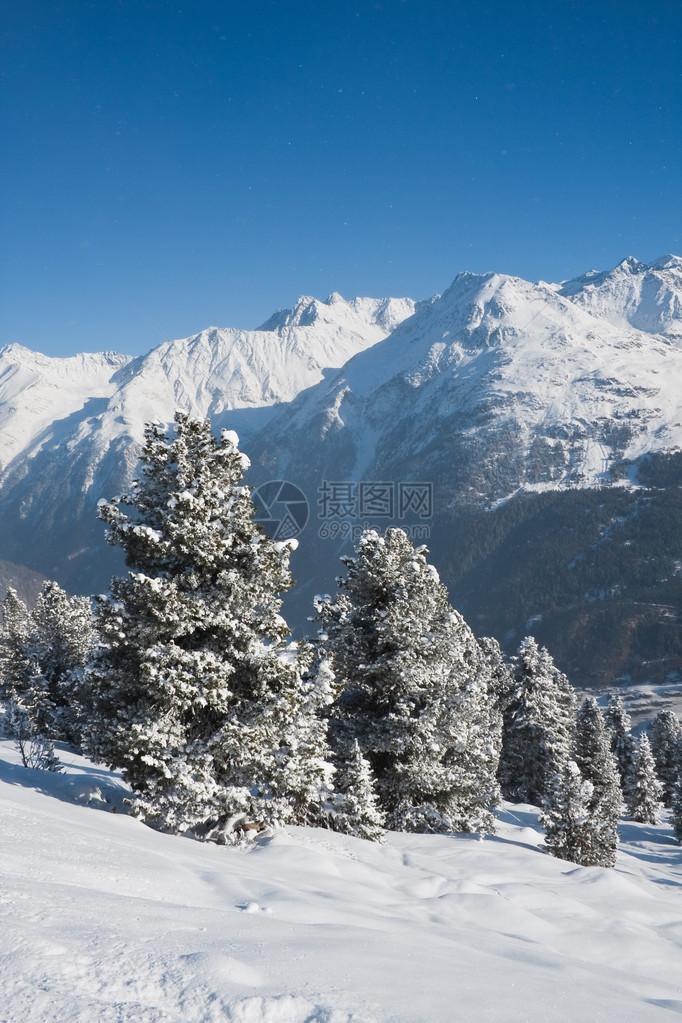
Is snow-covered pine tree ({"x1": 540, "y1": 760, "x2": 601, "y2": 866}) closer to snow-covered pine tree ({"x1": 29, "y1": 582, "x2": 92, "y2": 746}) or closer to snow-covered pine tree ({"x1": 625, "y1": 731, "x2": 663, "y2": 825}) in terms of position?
snow-covered pine tree ({"x1": 29, "y1": 582, "x2": 92, "y2": 746})

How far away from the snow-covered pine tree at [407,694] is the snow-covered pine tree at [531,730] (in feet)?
71.5

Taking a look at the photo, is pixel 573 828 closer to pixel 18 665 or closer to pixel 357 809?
pixel 357 809

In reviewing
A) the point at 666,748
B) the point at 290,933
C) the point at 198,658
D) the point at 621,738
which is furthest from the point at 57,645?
the point at 666,748

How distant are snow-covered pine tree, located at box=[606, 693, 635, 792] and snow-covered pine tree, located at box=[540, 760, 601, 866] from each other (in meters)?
43.4

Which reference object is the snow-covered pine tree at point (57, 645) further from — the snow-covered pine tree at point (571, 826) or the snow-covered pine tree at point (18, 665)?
the snow-covered pine tree at point (571, 826)

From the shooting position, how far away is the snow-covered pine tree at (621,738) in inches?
2296

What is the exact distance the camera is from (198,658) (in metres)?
11.1

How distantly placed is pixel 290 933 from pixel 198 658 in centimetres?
638

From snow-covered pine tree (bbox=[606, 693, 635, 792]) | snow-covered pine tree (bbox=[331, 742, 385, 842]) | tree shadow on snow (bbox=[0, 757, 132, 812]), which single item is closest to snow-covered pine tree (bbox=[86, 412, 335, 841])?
tree shadow on snow (bbox=[0, 757, 132, 812])

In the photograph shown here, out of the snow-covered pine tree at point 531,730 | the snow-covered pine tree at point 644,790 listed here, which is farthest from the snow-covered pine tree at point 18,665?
the snow-covered pine tree at point 644,790

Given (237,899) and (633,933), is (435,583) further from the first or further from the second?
(237,899)

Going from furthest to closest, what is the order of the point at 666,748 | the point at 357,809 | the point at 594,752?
1. the point at 666,748
2. the point at 594,752
3. the point at 357,809

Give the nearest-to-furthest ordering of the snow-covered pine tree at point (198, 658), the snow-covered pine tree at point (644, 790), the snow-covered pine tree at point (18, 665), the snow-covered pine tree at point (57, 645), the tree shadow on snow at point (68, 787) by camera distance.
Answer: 1. the snow-covered pine tree at point (198, 658)
2. the tree shadow on snow at point (68, 787)
3. the snow-covered pine tree at point (18, 665)
4. the snow-covered pine tree at point (57, 645)
5. the snow-covered pine tree at point (644, 790)

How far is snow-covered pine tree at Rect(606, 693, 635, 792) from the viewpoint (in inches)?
2296
